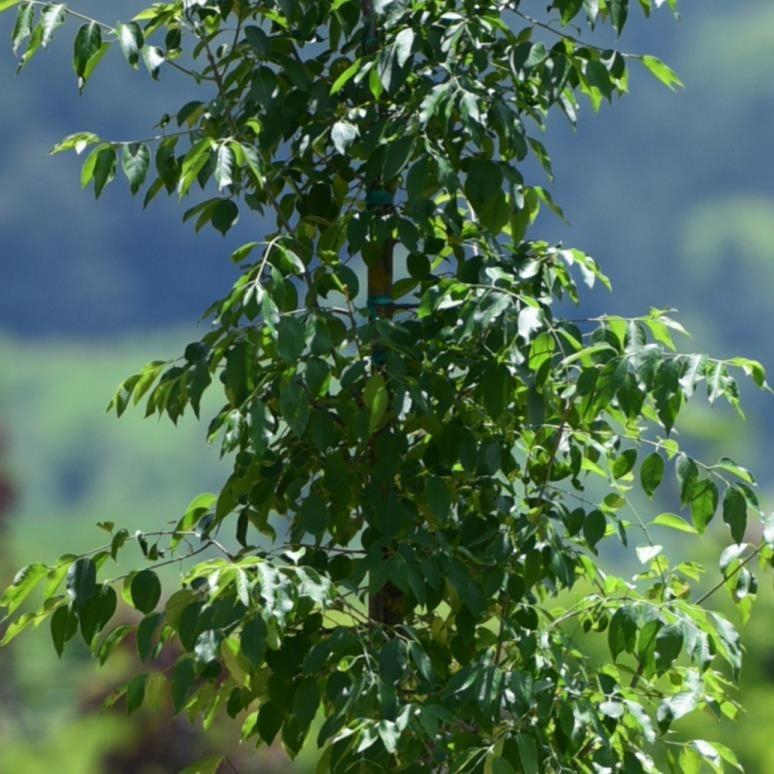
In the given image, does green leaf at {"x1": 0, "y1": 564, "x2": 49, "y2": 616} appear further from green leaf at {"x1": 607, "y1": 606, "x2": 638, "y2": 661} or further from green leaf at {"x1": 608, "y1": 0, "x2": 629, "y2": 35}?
green leaf at {"x1": 608, "y1": 0, "x2": 629, "y2": 35}

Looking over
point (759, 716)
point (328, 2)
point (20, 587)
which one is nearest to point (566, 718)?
point (20, 587)

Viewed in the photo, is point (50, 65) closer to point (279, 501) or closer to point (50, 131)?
point (50, 131)

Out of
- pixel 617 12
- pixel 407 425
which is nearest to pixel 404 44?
pixel 617 12

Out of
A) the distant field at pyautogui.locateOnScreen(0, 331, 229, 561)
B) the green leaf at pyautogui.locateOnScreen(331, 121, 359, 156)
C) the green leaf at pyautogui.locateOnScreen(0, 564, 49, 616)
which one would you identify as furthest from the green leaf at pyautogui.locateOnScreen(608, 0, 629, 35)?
the distant field at pyautogui.locateOnScreen(0, 331, 229, 561)

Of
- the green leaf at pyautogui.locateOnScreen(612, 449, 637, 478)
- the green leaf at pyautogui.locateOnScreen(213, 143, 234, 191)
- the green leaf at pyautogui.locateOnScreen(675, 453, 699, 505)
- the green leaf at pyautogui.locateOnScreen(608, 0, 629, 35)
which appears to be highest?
the green leaf at pyautogui.locateOnScreen(608, 0, 629, 35)

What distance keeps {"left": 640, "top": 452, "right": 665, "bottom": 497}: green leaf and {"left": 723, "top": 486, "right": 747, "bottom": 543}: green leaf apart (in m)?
0.09

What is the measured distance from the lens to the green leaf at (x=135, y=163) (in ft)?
5.59

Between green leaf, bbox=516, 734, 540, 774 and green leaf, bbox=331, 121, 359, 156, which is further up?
green leaf, bbox=331, 121, 359, 156

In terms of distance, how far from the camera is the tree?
5.41 feet

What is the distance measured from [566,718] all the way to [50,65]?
5.80 meters

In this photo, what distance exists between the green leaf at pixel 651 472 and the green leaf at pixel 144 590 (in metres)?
0.64

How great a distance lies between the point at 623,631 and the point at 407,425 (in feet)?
1.46

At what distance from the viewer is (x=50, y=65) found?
6773 millimetres

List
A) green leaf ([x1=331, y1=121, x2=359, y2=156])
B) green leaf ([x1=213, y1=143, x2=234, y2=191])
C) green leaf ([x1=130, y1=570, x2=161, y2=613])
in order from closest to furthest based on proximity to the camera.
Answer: green leaf ([x1=213, y1=143, x2=234, y2=191]) < green leaf ([x1=130, y1=570, x2=161, y2=613]) < green leaf ([x1=331, y1=121, x2=359, y2=156])
